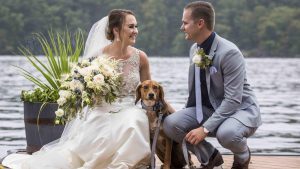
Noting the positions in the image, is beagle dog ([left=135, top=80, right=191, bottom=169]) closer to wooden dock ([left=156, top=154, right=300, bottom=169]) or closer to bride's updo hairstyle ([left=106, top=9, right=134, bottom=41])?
wooden dock ([left=156, top=154, right=300, bottom=169])

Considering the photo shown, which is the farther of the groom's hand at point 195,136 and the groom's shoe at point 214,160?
the groom's shoe at point 214,160

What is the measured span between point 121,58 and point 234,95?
1.24 metres

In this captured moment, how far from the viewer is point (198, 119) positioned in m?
5.34

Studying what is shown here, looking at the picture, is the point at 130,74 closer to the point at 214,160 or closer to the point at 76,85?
the point at 76,85

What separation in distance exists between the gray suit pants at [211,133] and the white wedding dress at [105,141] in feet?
0.77

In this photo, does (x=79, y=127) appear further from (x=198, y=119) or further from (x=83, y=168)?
(x=198, y=119)

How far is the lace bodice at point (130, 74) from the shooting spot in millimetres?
5863

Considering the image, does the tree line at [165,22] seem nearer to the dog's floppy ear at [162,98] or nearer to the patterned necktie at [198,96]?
the dog's floppy ear at [162,98]

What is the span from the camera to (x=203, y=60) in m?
5.28

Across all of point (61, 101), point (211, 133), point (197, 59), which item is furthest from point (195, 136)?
point (61, 101)

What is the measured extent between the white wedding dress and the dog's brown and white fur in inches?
3.6

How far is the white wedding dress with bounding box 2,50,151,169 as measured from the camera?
5.36 meters

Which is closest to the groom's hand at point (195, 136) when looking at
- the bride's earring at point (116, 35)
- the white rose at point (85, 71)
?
the white rose at point (85, 71)

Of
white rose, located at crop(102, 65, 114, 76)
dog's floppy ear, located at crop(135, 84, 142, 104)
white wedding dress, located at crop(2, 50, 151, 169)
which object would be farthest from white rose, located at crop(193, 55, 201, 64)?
white rose, located at crop(102, 65, 114, 76)
